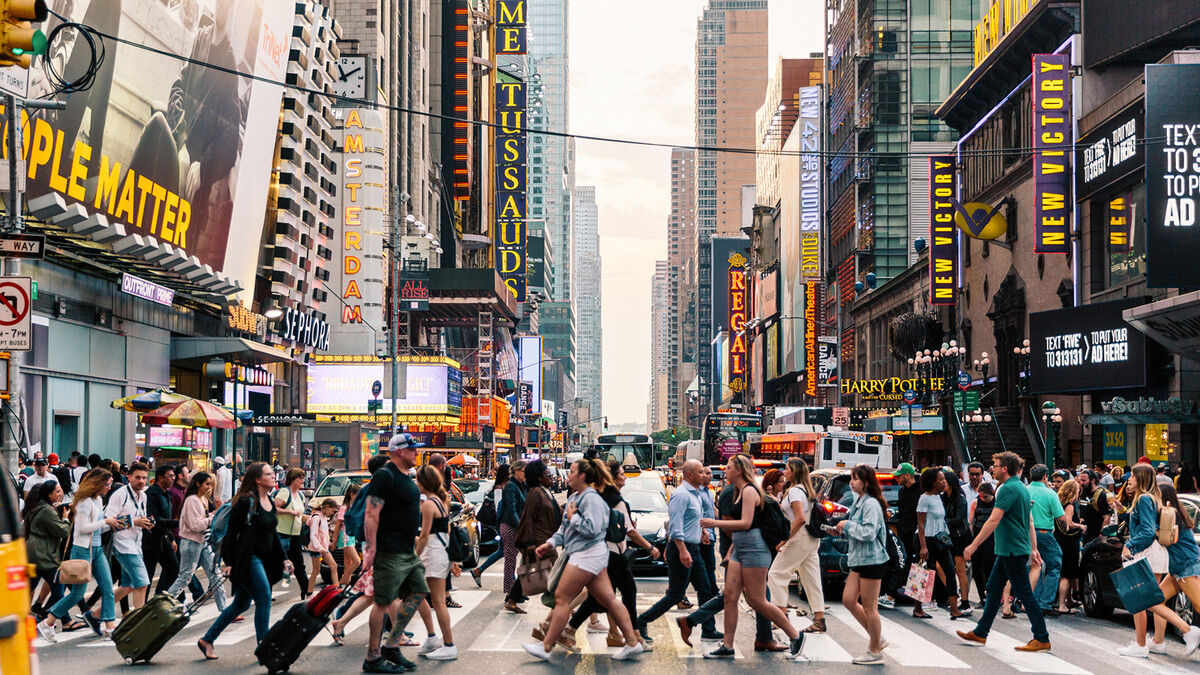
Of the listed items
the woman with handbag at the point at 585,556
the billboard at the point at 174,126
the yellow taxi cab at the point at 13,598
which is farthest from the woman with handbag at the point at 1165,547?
the billboard at the point at 174,126

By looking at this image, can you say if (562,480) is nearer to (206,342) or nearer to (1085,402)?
(206,342)

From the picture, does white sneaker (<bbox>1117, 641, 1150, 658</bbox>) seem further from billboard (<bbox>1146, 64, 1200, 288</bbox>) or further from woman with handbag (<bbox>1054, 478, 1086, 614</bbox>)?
billboard (<bbox>1146, 64, 1200, 288</bbox>)

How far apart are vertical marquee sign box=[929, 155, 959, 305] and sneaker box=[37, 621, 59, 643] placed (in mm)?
49541

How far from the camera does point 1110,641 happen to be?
14.0m

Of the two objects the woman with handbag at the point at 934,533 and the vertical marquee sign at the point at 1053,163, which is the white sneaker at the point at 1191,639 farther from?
the vertical marquee sign at the point at 1053,163

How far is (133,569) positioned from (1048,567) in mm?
10220

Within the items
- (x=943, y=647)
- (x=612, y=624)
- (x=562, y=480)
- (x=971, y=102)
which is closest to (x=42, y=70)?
(x=612, y=624)

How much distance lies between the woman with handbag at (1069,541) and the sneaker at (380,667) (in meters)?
8.57

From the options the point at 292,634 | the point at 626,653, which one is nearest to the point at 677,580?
the point at 626,653

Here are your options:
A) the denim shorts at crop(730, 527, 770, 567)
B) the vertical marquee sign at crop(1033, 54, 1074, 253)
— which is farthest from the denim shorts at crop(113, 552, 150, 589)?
the vertical marquee sign at crop(1033, 54, 1074, 253)

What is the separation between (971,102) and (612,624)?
50.4 m

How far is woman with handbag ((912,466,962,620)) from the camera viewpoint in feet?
50.0

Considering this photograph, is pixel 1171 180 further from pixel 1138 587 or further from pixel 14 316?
pixel 14 316

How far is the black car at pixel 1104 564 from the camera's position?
50.6 feet
